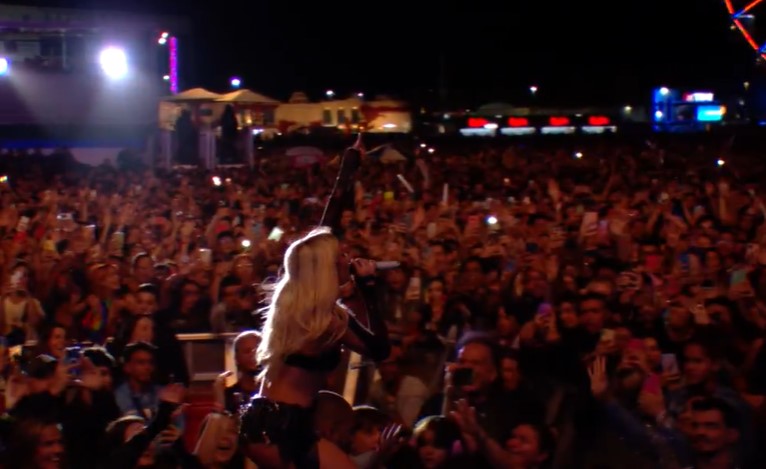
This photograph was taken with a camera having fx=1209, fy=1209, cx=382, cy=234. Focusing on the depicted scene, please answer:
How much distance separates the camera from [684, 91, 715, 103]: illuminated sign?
59.8m

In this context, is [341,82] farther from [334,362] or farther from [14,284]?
[334,362]

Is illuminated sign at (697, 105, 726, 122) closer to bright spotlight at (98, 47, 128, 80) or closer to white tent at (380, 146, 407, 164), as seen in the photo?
bright spotlight at (98, 47, 128, 80)

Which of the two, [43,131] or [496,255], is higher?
[43,131]

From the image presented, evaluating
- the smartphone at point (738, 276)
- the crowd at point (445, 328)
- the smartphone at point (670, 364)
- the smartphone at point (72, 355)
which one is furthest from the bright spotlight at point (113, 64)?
the smartphone at point (670, 364)

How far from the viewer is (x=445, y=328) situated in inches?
305

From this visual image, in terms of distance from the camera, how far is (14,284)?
9.20m

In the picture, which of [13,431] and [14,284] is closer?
[13,431]

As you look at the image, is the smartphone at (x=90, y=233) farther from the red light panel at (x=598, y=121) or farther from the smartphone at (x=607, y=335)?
the red light panel at (x=598, y=121)

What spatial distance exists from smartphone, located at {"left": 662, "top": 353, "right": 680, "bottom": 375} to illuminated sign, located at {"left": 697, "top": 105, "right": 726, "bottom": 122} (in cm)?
5301

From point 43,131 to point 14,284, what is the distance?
1124 inches

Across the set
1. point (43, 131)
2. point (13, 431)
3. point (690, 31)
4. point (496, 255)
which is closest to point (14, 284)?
point (496, 255)

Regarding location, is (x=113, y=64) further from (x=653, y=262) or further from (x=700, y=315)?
(x=700, y=315)

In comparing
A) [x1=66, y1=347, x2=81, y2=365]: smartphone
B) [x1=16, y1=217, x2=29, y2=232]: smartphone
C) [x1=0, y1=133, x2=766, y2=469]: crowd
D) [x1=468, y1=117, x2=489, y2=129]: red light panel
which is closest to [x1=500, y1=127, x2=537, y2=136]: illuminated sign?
[x1=468, y1=117, x2=489, y2=129]: red light panel

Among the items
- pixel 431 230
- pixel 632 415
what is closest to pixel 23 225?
pixel 431 230
